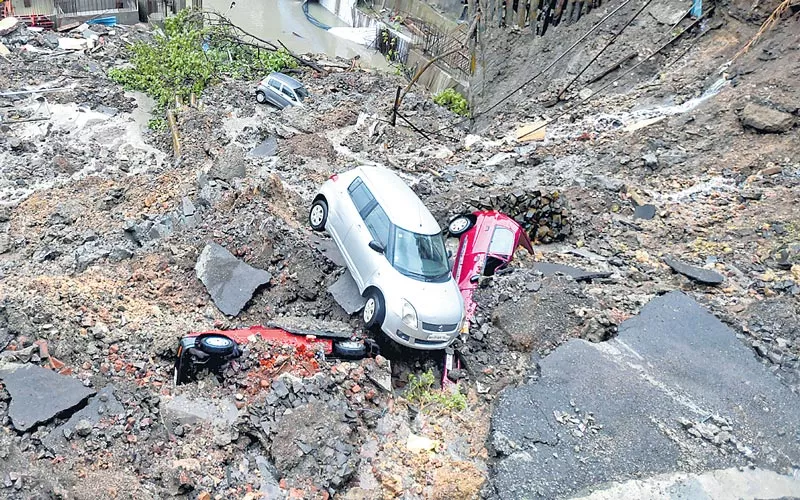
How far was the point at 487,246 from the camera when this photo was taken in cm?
995

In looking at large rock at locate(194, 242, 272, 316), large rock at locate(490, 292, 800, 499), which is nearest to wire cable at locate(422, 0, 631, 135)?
large rock at locate(194, 242, 272, 316)

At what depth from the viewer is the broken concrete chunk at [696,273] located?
30.5 feet

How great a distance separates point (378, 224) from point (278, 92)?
10.3 meters

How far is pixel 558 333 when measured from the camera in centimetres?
812

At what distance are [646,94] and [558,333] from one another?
369 inches

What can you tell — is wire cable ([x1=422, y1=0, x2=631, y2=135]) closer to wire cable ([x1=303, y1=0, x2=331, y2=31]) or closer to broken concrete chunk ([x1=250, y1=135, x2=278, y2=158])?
broken concrete chunk ([x1=250, y1=135, x2=278, y2=158])

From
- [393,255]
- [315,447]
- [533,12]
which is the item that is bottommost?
[315,447]

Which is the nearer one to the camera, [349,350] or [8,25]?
[349,350]

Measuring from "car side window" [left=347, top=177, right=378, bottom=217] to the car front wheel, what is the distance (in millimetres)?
1545

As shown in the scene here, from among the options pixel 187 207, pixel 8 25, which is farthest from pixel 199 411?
pixel 8 25

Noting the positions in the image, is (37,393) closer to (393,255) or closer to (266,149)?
(393,255)

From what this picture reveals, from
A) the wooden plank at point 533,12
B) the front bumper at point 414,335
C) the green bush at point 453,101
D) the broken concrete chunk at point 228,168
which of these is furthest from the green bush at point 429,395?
the wooden plank at point 533,12

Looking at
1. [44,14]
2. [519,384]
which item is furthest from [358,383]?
[44,14]

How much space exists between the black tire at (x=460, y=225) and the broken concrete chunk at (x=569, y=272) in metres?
1.46
